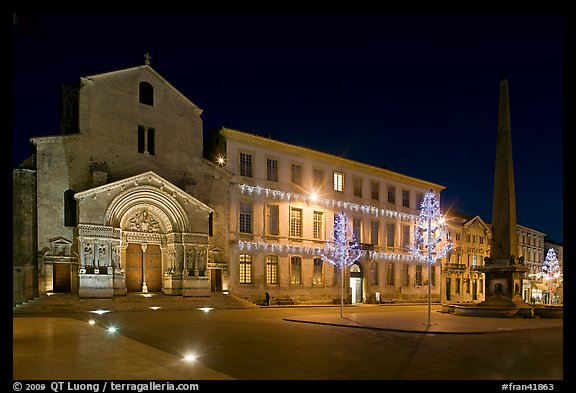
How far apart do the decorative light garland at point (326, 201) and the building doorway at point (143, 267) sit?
27.4 ft

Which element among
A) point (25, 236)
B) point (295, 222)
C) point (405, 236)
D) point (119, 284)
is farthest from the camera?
point (405, 236)

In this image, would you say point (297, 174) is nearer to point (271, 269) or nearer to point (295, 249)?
point (295, 249)

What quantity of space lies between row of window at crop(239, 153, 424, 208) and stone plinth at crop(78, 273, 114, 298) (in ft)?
43.9

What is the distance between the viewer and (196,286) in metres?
34.0

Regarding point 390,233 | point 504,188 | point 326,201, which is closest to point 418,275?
point 390,233

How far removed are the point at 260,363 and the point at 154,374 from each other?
8.35ft

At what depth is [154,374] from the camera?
30.9 ft

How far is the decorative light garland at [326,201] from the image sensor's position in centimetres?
3916

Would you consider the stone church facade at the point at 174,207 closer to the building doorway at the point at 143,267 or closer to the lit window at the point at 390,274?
the building doorway at the point at 143,267

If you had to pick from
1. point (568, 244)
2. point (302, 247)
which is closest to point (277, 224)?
point (302, 247)

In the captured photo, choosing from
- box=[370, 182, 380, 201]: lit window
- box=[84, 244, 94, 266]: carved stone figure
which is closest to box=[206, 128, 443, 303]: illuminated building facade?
box=[370, 182, 380, 201]: lit window

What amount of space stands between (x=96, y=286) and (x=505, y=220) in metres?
23.8

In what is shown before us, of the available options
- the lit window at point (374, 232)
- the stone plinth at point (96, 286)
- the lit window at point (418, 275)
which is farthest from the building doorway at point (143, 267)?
the lit window at point (418, 275)

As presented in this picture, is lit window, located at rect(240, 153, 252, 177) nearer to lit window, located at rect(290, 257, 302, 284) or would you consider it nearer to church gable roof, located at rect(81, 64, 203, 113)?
church gable roof, located at rect(81, 64, 203, 113)
